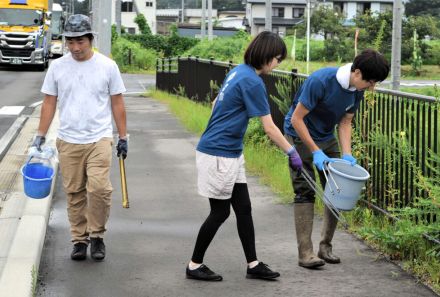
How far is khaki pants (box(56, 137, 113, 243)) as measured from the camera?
6.61 meters

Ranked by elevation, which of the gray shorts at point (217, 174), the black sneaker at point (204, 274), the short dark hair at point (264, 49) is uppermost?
the short dark hair at point (264, 49)

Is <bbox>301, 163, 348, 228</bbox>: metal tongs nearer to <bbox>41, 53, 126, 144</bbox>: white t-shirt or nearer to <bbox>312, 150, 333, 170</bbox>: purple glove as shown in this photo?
<bbox>312, 150, 333, 170</bbox>: purple glove

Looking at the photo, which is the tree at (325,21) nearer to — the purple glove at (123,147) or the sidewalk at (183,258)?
the sidewalk at (183,258)

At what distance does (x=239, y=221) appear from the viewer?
20.2 ft

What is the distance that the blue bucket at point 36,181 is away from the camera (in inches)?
260

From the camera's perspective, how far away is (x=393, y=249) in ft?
22.2

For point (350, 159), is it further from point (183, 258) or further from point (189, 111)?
point (189, 111)

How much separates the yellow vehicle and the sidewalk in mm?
32736

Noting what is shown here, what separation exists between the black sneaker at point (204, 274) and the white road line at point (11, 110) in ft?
46.9

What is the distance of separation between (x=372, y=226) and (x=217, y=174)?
2.21 metres

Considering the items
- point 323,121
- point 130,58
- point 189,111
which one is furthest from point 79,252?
point 130,58

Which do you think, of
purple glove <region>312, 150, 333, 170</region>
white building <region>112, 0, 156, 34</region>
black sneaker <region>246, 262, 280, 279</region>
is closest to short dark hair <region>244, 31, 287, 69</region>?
purple glove <region>312, 150, 333, 170</region>

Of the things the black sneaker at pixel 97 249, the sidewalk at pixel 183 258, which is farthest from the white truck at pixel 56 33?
the black sneaker at pixel 97 249

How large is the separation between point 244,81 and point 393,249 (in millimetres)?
1912
